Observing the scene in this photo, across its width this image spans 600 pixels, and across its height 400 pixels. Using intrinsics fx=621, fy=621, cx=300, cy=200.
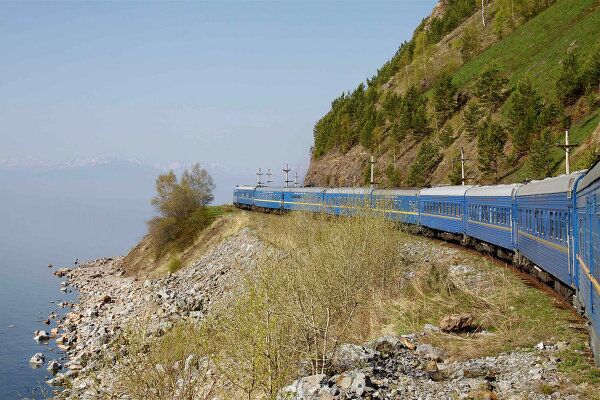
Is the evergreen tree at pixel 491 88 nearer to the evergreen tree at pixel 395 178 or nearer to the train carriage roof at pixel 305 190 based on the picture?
the evergreen tree at pixel 395 178

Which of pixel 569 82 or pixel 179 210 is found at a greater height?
pixel 569 82

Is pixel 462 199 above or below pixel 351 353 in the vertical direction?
Answer: above

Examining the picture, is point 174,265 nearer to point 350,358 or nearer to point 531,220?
point 531,220

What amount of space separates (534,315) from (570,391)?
647 cm

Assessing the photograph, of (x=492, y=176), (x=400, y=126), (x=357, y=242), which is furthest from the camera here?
(x=400, y=126)

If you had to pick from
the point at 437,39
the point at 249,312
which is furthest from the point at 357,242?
the point at 437,39

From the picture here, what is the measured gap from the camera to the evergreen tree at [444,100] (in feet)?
292

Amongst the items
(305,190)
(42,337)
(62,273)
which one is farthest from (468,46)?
(42,337)

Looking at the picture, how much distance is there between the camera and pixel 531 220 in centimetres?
2069

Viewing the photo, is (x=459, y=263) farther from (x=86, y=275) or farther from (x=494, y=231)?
(x=86, y=275)

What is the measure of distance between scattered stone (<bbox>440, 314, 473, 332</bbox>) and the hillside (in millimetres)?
27788

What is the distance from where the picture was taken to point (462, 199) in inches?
1265

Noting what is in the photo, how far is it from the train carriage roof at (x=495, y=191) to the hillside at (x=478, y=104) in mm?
12818

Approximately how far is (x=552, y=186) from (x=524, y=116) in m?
49.1
